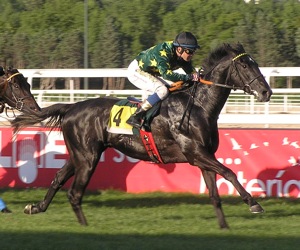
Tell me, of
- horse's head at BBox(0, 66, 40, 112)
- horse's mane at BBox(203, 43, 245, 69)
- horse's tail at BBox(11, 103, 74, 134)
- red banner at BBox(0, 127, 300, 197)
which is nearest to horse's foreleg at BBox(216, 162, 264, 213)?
horse's mane at BBox(203, 43, 245, 69)

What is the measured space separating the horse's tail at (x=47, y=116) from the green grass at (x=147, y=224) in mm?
1032

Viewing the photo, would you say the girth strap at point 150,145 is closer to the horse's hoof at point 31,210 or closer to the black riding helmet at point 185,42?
the black riding helmet at point 185,42

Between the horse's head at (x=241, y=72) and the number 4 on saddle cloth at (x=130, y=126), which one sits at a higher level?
the horse's head at (x=241, y=72)

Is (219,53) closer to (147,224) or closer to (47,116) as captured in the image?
(147,224)

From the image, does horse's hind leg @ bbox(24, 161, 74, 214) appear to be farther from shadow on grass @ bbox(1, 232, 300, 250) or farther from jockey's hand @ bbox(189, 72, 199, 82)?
jockey's hand @ bbox(189, 72, 199, 82)

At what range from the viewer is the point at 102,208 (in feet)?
32.6

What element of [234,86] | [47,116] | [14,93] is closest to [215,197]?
[234,86]

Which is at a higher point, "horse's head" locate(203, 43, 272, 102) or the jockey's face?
the jockey's face

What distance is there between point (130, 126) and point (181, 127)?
64cm

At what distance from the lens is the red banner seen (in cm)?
1061

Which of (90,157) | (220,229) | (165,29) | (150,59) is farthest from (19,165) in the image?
(165,29)

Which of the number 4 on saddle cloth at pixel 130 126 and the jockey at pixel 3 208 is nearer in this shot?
the number 4 on saddle cloth at pixel 130 126

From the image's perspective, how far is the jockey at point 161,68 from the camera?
854 cm

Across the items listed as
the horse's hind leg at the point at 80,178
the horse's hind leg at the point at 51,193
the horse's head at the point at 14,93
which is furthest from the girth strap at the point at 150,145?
the horse's head at the point at 14,93
